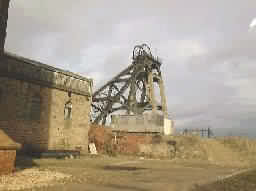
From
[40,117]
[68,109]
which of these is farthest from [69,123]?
[40,117]

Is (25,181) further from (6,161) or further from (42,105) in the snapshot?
(42,105)

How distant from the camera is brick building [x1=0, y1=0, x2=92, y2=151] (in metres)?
14.6

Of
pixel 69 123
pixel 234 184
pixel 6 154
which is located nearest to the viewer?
pixel 234 184

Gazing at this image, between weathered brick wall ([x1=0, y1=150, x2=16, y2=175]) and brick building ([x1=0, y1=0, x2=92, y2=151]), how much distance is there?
671cm

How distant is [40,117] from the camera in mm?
16094

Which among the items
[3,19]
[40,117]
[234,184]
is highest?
[3,19]

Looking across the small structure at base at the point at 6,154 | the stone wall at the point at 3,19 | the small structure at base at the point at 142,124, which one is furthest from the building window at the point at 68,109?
the small structure at base at the point at 6,154

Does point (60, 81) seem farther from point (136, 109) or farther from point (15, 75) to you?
point (136, 109)

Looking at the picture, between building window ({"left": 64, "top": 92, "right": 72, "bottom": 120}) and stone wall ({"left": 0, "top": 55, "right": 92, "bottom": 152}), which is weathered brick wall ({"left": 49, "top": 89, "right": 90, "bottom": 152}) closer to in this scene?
stone wall ({"left": 0, "top": 55, "right": 92, "bottom": 152})

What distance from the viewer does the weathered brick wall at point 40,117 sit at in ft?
47.5

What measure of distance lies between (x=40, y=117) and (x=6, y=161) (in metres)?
8.89

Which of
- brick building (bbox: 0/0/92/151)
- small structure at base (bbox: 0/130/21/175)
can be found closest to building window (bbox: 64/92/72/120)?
brick building (bbox: 0/0/92/151)

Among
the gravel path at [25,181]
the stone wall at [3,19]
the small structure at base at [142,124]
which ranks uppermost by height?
the stone wall at [3,19]

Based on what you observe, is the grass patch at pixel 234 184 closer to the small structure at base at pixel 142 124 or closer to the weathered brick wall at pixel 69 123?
the weathered brick wall at pixel 69 123
